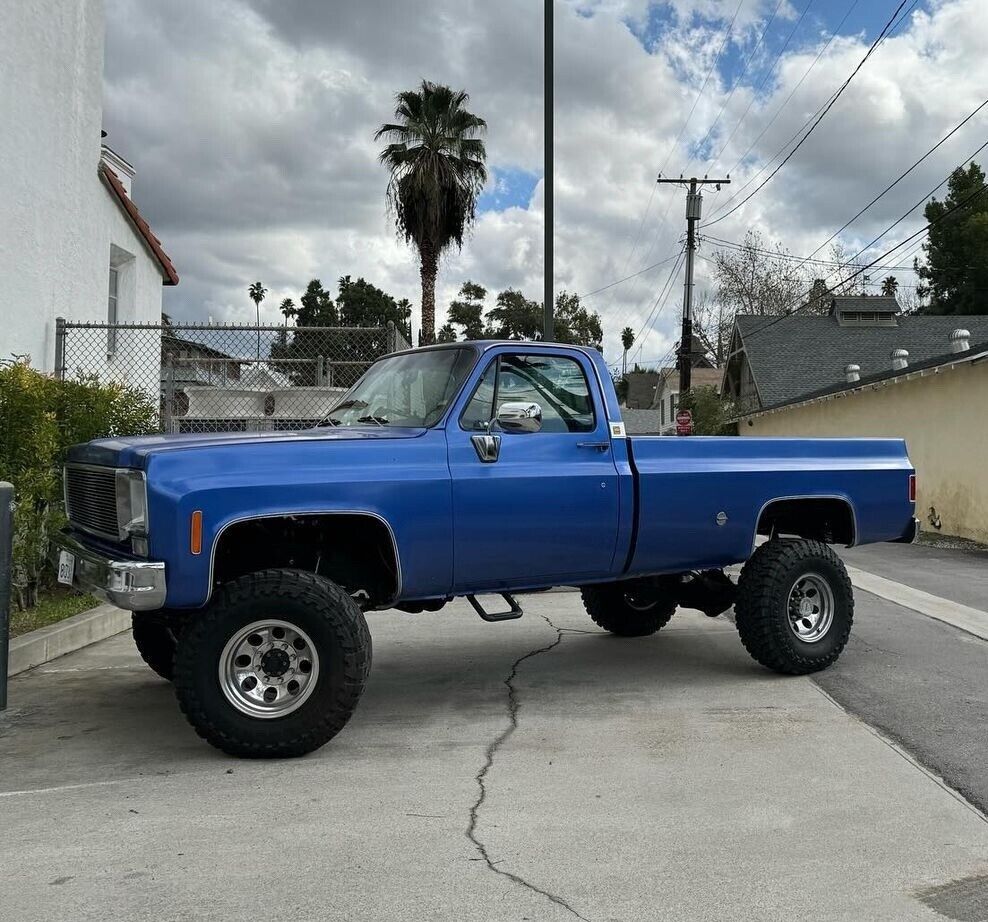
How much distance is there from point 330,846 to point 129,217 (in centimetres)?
1168

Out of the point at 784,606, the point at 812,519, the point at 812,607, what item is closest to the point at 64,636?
the point at 784,606

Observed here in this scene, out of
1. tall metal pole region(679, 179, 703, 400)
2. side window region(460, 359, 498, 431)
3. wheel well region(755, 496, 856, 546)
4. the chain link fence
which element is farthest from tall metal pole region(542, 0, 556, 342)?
tall metal pole region(679, 179, 703, 400)

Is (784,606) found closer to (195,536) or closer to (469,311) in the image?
(195,536)

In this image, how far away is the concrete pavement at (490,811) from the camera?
3336mm

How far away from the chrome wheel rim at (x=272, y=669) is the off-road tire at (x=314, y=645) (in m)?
0.03

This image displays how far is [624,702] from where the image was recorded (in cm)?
596

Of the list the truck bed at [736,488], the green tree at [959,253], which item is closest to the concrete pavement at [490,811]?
the truck bed at [736,488]

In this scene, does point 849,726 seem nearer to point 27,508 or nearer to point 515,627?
point 515,627

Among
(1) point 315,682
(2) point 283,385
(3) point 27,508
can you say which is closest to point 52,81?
(2) point 283,385

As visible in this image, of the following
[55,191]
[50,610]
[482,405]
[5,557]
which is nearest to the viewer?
[5,557]

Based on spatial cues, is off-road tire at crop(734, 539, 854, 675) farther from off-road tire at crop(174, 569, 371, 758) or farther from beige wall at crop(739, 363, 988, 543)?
beige wall at crop(739, 363, 988, 543)

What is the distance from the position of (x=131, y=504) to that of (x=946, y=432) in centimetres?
1749

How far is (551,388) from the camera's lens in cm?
595

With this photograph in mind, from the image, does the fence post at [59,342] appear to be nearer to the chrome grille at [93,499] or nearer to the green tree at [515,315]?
the chrome grille at [93,499]
